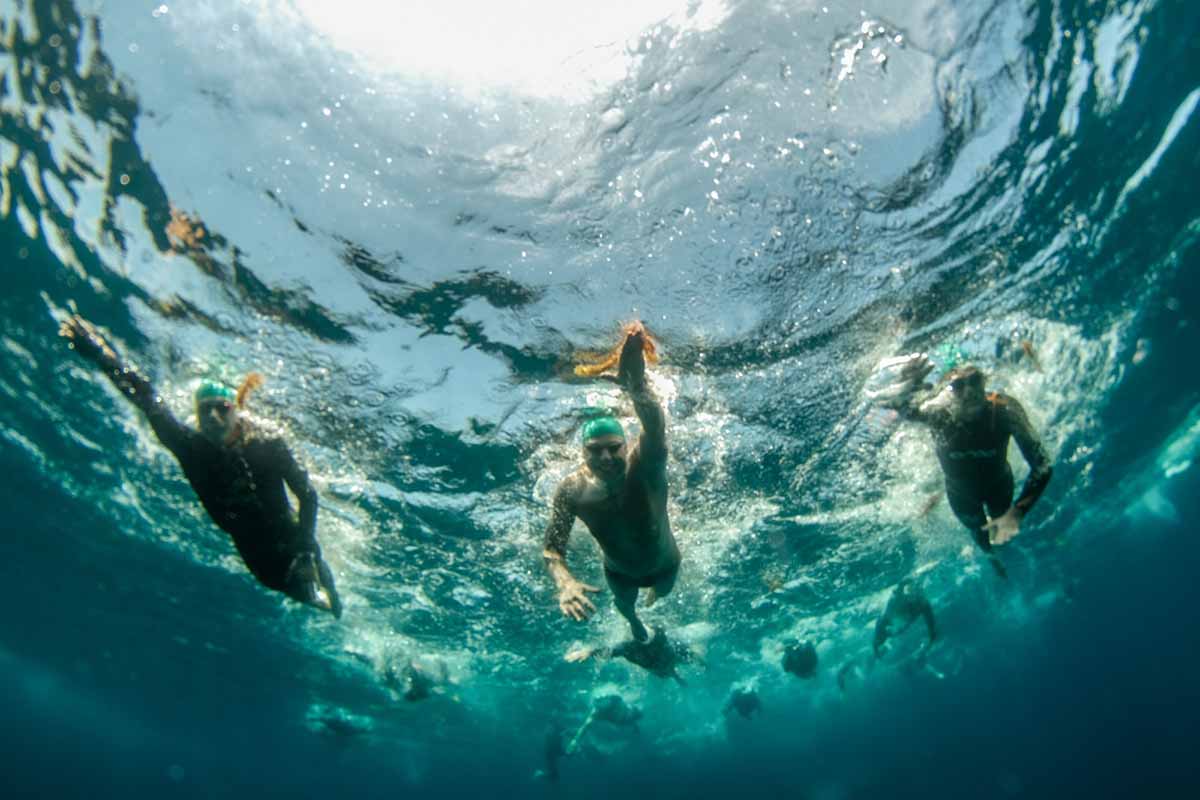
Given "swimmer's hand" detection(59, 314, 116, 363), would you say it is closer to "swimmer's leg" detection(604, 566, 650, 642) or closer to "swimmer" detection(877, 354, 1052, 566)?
"swimmer's leg" detection(604, 566, 650, 642)

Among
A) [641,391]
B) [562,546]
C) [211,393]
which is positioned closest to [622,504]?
[562,546]

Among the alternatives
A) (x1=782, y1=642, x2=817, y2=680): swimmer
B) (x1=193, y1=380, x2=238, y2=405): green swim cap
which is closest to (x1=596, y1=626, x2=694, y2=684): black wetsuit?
(x1=782, y1=642, x2=817, y2=680): swimmer

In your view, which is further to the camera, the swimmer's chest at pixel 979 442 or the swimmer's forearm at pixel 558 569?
the swimmer's chest at pixel 979 442

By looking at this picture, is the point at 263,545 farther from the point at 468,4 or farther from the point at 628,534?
the point at 468,4

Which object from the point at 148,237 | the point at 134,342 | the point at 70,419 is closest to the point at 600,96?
the point at 148,237

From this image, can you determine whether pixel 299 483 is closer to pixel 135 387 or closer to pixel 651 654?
pixel 135 387

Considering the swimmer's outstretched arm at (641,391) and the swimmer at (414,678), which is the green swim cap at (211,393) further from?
the swimmer at (414,678)

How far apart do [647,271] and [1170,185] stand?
28.2ft

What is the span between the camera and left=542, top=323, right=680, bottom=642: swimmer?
5746 millimetres

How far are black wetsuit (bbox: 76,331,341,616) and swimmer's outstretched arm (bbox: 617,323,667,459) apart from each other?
419 cm

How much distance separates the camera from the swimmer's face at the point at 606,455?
6.70 metres

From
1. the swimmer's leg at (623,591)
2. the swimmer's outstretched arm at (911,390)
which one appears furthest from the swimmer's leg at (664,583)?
the swimmer's outstretched arm at (911,390)

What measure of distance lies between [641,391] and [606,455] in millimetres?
1565

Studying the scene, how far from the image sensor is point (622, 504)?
7.55 meters
